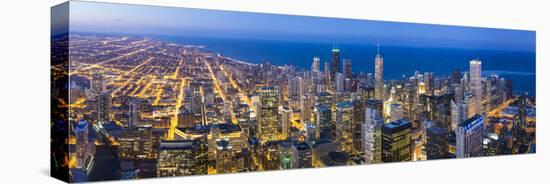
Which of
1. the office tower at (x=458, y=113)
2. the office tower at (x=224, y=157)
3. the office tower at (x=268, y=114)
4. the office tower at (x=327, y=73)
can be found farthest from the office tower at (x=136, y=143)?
the office tower at (x=458, y=113)

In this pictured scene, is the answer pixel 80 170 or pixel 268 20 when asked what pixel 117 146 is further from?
pixel 268 20

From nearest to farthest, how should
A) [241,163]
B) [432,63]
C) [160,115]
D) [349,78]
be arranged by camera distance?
1. [160,115]
2. [241,163]
3. [349,78]
4. [432,63]

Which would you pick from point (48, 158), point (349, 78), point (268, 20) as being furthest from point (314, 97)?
point (48, 158)

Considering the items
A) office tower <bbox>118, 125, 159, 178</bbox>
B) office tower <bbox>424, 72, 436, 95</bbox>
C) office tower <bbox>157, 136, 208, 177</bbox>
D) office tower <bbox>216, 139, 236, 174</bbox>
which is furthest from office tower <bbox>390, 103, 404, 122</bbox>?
office tower <bbox>118, 125, 159, 178</bbox>

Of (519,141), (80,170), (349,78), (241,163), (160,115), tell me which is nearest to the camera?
(80,170)

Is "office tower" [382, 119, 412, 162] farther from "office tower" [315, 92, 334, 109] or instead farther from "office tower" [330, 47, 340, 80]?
"office tower" [330, 47, 340, 80]

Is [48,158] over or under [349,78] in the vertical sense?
under
